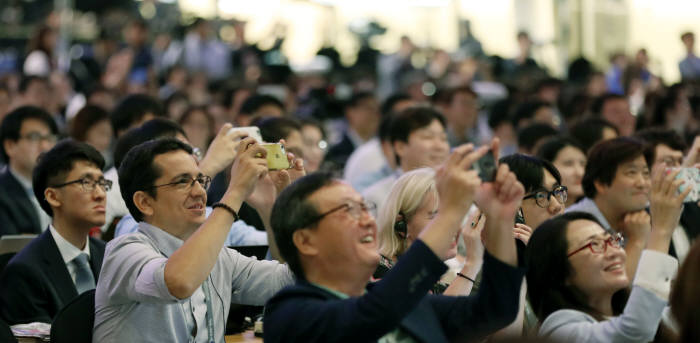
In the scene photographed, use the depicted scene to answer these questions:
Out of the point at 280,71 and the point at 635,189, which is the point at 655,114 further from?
the point at 280,71

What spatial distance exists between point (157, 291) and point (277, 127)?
2.54m

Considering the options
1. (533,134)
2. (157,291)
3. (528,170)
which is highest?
(157,291)

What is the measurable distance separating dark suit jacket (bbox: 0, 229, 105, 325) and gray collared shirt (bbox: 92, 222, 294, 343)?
796 mm

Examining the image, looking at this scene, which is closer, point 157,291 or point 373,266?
point 373,266

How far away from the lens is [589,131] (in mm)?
6242

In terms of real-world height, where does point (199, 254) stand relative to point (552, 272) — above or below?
above

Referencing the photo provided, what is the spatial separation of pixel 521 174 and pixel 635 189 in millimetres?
851

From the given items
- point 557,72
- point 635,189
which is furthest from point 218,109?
point 557,72

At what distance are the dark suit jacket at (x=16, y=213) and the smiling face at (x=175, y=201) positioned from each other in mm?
2365

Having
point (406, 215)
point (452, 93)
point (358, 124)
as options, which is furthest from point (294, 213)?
point (452, 93)

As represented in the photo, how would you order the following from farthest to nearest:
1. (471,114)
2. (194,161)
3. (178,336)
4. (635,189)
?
(471,114) < (635,189) < (194,161) < (178,336)

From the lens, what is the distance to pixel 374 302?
2119 millimetres

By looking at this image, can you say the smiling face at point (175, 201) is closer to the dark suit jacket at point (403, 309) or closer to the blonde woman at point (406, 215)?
the blonde woman at point (406, 215)

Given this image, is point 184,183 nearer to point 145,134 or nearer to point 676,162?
point 145,134
